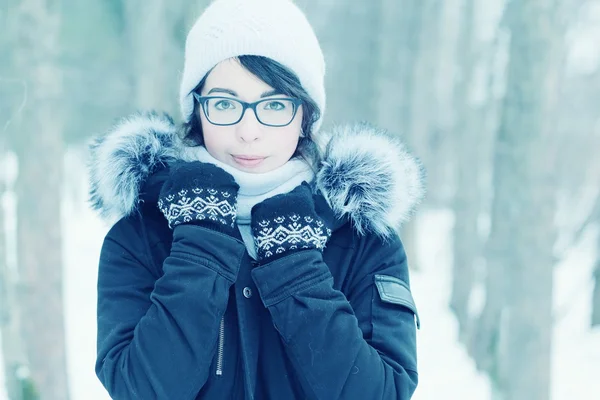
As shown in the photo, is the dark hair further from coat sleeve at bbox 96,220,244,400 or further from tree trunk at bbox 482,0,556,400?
tree trunk at bbox 482,0,556,400

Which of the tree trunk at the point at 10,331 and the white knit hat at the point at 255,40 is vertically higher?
the white knit hat at the point at 255,40

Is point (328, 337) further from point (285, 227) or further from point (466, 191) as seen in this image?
point (466, 191)

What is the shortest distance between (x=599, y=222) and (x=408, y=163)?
4.96m

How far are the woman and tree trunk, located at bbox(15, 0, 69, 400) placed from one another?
2560 millimetres

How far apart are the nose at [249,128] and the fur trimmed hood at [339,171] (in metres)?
0.24

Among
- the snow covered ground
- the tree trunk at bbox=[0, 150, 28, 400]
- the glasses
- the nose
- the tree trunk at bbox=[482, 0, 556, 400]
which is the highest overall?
the glasses

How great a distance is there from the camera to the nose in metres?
1.49

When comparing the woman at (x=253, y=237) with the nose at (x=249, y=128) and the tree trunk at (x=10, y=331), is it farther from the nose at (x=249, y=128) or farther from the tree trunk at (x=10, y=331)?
the tree trunk at (x=10, y=331)

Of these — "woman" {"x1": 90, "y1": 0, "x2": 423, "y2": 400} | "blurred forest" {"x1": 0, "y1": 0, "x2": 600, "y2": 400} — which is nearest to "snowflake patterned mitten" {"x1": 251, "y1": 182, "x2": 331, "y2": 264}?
"woman" {"x1": 90, "y1": 0, "x2": 423, "y2": 400}

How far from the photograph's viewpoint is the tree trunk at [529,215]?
131 inches

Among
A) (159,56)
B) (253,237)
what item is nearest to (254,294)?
(253,237)

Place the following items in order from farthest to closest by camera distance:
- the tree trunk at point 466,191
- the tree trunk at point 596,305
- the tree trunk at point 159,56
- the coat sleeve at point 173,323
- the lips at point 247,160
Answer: the tree trunk at point 466,191, the tree trunk at point 596,305, the tree trunk at point 159,56, the lips at point 247,160, the coat sleeve at point 173,323

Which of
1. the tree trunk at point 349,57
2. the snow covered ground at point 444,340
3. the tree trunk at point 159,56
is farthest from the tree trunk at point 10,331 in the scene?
the tree trunk at point 349,57

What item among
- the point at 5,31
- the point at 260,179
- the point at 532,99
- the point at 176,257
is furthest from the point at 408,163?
the point at 5,31
